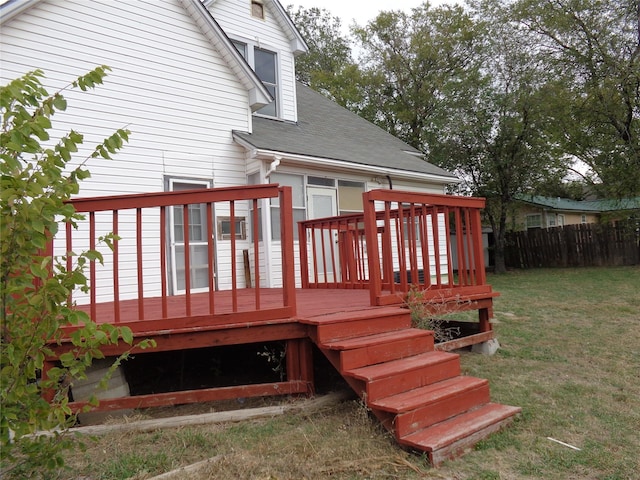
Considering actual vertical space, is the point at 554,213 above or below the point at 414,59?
below

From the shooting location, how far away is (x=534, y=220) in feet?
75.7

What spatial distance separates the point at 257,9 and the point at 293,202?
13.9ft

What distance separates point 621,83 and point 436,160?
20.2ft

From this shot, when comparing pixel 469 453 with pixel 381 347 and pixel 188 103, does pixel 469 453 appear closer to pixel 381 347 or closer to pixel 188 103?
pixel 381 347

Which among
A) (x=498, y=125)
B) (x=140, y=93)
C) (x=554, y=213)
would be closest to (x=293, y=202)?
(x=140, y=93)

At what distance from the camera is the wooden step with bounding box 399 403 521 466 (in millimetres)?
2486

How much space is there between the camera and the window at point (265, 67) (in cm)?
864

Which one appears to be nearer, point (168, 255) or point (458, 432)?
point (458, 432)

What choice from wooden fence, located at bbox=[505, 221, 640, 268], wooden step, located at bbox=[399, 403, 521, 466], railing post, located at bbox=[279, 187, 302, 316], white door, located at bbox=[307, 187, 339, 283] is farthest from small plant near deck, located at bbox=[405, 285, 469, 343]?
wooden fence, located at bbox=[505, 221, 640, 268]

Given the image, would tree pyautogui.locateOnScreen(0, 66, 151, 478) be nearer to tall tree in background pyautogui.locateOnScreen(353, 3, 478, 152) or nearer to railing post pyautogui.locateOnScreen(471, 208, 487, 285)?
railing post pyautogui.locateOnScreen(471, 208, 487, 285)

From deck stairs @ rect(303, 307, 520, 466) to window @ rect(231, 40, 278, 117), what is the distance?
6.49m

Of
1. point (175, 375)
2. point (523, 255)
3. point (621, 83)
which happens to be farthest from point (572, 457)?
point (523, 255)

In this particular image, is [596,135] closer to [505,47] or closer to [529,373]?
[505,47]

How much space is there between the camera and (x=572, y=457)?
2500mm
